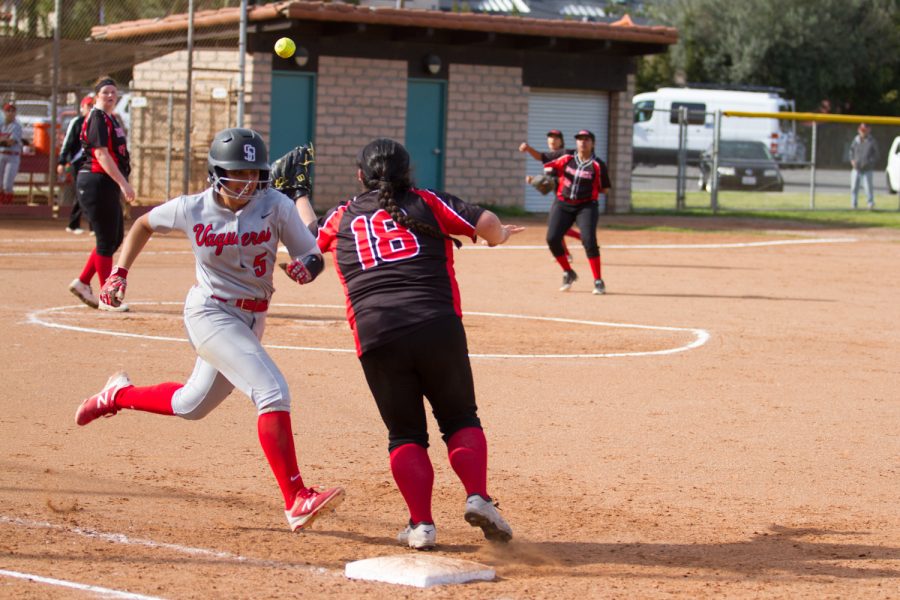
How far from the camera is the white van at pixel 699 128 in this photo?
40.4 meters

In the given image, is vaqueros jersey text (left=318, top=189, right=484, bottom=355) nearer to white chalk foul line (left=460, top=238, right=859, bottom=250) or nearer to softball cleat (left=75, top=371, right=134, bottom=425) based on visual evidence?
softball cleat (left=75, top=371, right=134, bottom=425)

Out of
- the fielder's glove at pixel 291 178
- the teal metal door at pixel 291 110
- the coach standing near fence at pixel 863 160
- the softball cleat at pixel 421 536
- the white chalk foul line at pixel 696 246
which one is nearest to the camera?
the softball cleat at pixel 421 536

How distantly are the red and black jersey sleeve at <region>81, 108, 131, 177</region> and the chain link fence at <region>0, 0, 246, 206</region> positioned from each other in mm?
11899

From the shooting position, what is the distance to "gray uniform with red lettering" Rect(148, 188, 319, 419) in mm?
5930

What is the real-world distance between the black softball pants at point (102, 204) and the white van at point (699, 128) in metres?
28.1

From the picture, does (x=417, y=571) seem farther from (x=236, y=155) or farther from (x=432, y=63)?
(x=432, y=63)

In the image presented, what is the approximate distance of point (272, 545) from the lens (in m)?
5.67

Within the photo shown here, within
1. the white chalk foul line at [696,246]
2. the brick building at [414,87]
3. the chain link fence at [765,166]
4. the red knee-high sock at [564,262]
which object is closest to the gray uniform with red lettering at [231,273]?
the red knee-high sock at [564,262]

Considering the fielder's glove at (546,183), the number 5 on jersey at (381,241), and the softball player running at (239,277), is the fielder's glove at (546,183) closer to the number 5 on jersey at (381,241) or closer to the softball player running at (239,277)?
the softball player running at (239,277)

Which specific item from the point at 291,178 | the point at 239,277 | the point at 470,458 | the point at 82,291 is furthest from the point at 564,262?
the point at 470,458

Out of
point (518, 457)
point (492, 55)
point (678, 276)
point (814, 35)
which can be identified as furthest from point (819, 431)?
point (814, 35)

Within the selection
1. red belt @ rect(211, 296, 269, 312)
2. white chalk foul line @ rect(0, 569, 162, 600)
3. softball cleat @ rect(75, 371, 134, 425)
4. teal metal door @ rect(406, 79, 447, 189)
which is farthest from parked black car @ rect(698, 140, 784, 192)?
white chalk foul line @ rect(0, 569, 162, 600)

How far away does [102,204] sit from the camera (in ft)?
40.1

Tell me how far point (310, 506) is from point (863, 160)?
2995 cm
